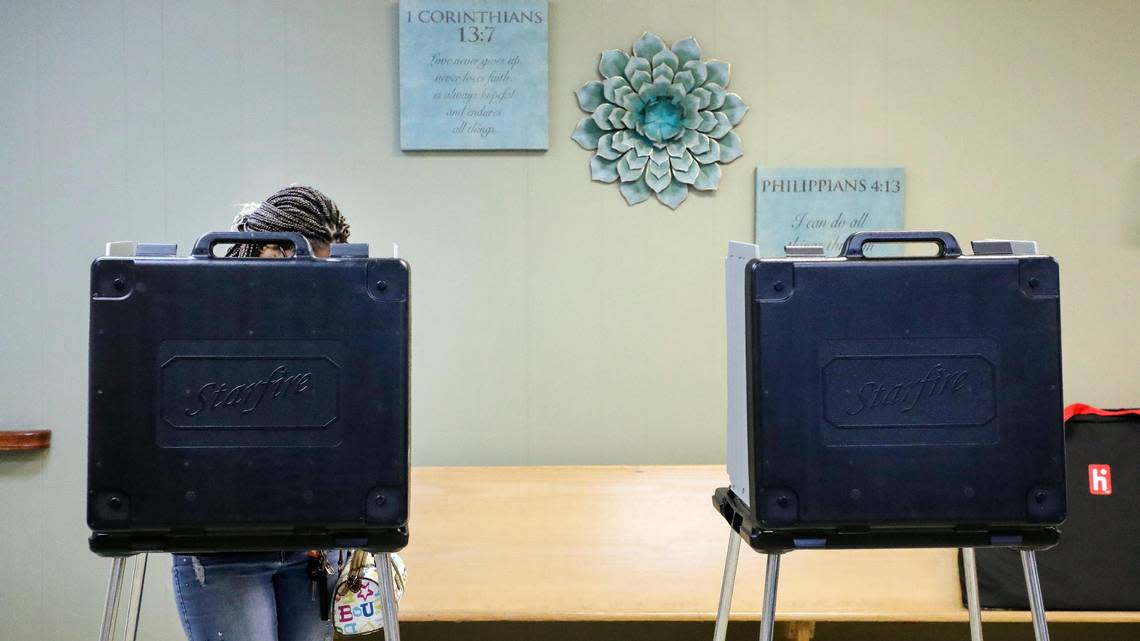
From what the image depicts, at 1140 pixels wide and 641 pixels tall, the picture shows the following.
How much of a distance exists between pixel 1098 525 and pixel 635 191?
137 cm

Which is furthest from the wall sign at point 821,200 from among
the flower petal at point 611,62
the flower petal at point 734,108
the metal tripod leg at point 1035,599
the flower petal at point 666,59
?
the metal tripod leg at point 1035,599

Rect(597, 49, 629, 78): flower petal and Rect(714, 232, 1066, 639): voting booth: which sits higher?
Rect(597, 49, 629, 78): flower petal

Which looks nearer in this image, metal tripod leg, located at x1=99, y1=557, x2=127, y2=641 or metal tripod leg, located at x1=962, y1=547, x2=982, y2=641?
metal tripod leg, located at x1=99, y1=557, x2=127, y2=641

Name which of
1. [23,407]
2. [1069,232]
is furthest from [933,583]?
[23,407]

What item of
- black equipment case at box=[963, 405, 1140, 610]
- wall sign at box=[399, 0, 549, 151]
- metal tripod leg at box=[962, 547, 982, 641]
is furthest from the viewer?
wall sign at box=[399, 0, 549, 151]

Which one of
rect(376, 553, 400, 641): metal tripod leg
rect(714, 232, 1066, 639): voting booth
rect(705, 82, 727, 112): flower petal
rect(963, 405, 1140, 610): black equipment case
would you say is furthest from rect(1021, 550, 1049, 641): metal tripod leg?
rect(705, 82, 727, 112): flower petal

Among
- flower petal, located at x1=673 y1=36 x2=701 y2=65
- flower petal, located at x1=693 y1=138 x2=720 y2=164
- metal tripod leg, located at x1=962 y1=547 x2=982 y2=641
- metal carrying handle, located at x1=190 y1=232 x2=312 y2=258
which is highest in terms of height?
flower petal, located at x1=673 y1=36 x2=701 y2=65

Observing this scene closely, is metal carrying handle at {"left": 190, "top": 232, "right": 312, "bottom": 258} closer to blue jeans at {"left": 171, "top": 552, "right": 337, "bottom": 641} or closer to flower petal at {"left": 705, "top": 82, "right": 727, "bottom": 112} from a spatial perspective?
blue jeans at {"left": 171, "top": 552, "right": 337, "bottom": 641}

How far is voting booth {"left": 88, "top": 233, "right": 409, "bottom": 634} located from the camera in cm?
98

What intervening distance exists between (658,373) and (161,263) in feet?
5.31

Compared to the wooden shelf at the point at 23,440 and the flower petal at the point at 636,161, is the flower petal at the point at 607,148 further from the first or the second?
the wooden shelf at the point at 23,440

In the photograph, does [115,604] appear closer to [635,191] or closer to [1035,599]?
[1035,599]

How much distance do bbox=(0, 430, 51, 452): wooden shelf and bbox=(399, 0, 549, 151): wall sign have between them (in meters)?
1.24

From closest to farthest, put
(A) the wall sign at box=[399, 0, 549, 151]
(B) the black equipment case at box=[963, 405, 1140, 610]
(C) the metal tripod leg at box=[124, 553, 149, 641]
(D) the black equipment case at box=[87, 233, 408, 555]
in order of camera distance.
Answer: (D) the black equipment case at box=[87, 233, 408, 555]
(C) the metal tripod leg at box=[124, 553, 149, 641]
(B) the black equipment case at box=[963, 405, 1140, 610]
(A) the wall sign at box=[399, 0, 549, 151]
